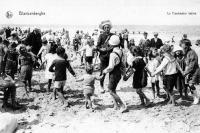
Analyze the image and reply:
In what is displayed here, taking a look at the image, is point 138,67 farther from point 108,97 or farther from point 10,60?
point 10,60

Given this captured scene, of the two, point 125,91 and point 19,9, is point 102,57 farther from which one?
point 19,9

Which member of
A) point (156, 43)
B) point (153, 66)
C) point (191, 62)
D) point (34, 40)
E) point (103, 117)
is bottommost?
point (103, 117)

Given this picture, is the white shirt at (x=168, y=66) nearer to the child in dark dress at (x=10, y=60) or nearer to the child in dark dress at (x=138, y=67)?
the child in dark dress at (x=138, y=67)

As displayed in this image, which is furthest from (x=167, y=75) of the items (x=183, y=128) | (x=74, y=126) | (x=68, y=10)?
(x=68, y=10)

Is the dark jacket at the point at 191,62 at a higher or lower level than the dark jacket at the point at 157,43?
lower

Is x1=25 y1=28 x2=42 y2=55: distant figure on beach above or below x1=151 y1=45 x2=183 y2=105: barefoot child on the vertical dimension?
above

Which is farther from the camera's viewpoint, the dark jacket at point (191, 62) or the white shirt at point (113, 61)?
the dark jacket at point (191, 62)

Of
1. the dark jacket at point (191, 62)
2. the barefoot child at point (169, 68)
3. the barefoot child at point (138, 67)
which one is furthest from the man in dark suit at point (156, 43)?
the barefoot child at point (138, 67)

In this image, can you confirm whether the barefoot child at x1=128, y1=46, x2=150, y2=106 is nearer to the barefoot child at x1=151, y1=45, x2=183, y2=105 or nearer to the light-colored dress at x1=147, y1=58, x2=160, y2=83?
the barefoot child at x1=151, y1=45, x2=183, y2=105

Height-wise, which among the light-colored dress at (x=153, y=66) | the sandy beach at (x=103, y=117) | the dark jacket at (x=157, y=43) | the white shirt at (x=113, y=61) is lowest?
the sandy beach at (x=103, y=117)

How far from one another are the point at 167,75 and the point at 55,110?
111 inches

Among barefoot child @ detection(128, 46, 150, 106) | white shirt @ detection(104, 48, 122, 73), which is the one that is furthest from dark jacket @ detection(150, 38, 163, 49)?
white shirt @ detection(104, 48, 122, 73)

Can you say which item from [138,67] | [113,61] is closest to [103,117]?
[113,61]

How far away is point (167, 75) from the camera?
7750 mm
